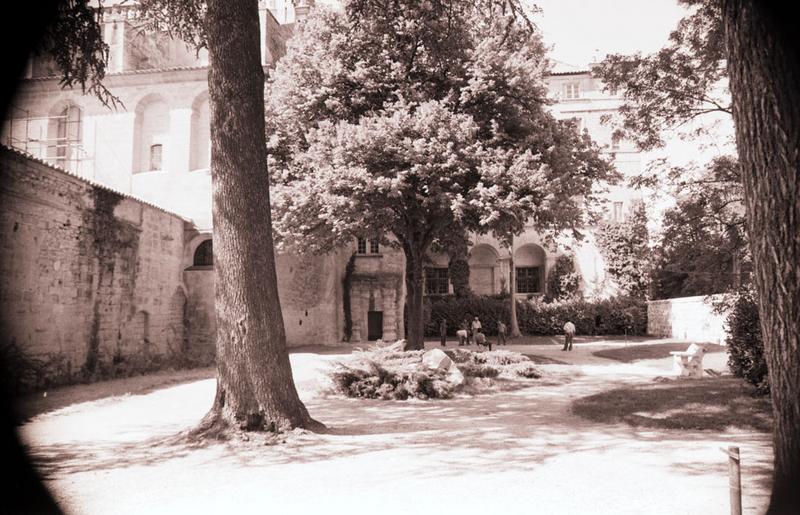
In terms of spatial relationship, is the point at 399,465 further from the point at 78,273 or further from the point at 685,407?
the point at 78,273

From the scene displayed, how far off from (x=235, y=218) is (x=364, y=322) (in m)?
23.3

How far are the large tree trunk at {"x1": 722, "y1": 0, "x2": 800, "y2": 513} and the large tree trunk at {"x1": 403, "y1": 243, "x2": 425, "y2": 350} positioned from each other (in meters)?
15.0

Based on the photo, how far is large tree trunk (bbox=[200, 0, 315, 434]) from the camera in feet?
24.8

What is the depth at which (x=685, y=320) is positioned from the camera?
27859mm

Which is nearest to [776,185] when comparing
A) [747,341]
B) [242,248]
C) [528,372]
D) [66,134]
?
[242,248]

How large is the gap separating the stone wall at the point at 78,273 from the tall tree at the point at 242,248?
→ 702 centimetres

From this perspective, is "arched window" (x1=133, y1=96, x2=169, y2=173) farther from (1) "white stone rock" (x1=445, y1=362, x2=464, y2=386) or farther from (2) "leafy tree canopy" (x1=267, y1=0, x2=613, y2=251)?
(1) "white stone rock" (x1=445, y1=362, x2=464, y2=386)

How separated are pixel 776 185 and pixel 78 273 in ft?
49.9

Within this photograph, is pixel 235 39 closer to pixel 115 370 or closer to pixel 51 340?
pixel 51 340

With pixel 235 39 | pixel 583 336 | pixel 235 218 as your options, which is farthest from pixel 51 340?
pixel 583 336

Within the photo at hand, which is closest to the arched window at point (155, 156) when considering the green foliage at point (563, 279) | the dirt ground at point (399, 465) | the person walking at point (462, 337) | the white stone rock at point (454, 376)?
the person walking at point (462, 337)

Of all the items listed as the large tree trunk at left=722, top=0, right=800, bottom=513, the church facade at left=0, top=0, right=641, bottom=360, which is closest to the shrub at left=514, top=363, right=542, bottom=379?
the church facade at left=0, top=0, right=641, bottom=360

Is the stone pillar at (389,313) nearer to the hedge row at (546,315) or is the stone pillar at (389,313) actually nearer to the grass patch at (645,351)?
the hedge row at (546,315)

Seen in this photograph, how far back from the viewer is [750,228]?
3.46m
